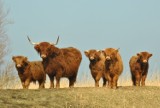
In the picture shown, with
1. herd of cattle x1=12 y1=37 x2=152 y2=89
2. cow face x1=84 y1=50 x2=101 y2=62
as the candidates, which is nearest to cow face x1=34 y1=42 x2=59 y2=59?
herd of cattle x1=12 y1=37 x2=152 y2=89

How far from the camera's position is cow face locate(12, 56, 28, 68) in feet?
46.1

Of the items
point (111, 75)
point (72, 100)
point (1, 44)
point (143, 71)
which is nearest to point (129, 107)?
point (72, 100)

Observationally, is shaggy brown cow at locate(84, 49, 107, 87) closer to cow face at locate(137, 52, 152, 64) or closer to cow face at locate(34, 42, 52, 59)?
cow face at locate(137, 52, 152, 64)

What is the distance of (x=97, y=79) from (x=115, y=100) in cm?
440

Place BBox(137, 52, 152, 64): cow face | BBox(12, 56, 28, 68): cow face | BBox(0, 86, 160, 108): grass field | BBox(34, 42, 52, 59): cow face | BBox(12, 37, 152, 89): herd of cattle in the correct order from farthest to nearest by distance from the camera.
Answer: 1. BBox(137, 52, 152, 64): cow face
2. BBox(12, 56, 28, 68): cow face
3. BBox(34, 42, 52, 59): cow face
4. BBox(12, 37, 152, 89): herd of cattle
5. BBox(0, 86, 160, 108): grass field

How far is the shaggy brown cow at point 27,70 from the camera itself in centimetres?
1419

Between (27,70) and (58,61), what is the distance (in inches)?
41.9

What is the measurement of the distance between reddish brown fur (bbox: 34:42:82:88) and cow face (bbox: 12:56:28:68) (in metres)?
0.72

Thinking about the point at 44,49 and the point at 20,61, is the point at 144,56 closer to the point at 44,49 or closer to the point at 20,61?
the point at 44,49

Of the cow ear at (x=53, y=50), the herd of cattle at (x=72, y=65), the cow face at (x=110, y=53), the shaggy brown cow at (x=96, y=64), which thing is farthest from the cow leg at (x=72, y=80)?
the cow face at (x=110, y=53)

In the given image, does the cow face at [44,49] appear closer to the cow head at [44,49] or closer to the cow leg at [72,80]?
the cow head at [44,49]

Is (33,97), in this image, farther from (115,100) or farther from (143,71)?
(143,71)

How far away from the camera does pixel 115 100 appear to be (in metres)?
10.1

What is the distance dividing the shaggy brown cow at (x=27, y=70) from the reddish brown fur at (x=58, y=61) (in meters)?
0.77
